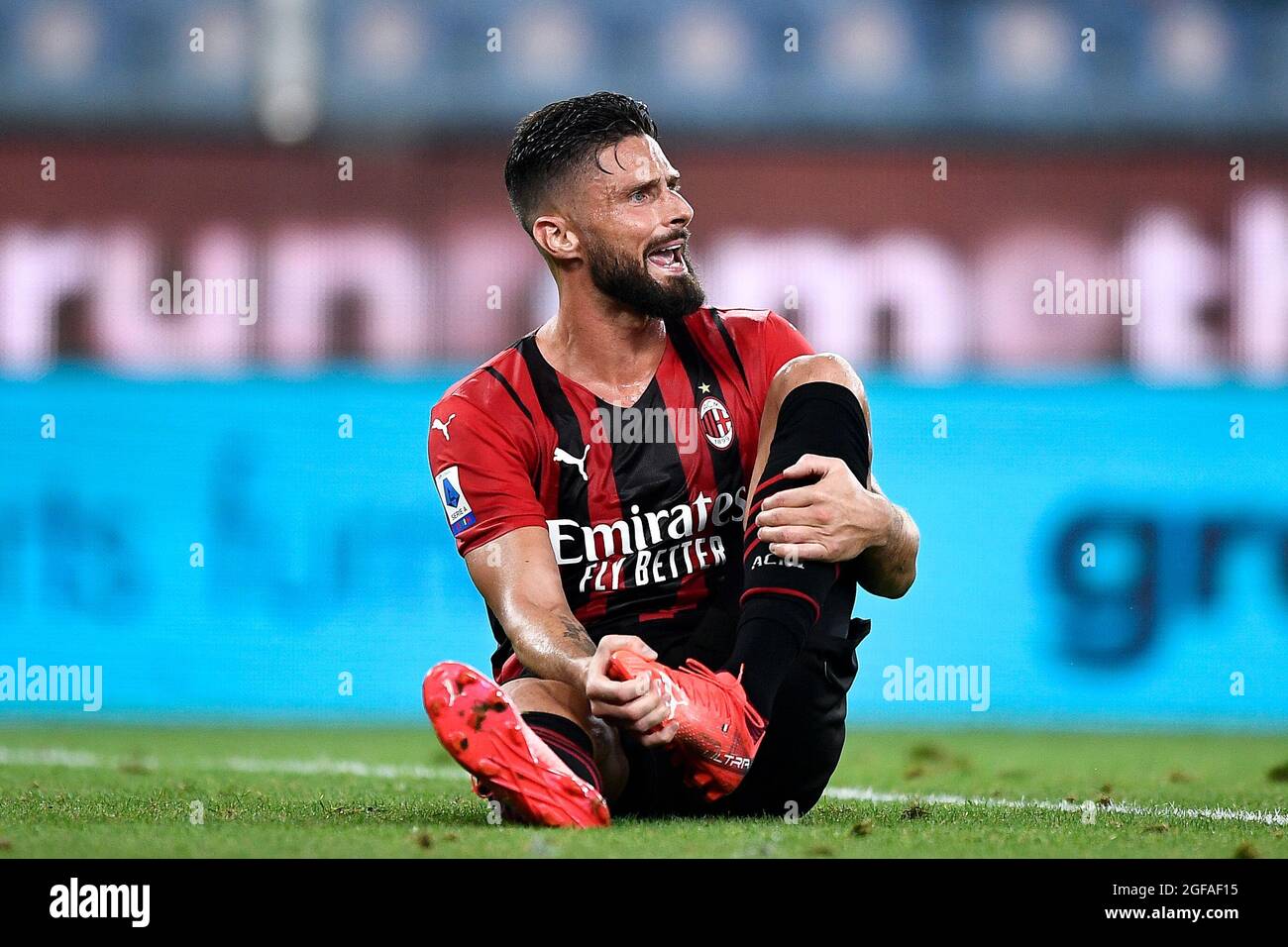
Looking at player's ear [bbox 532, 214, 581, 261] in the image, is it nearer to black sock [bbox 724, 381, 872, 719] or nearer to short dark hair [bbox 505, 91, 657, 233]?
short dark hair [bbox 505, 91, 657, 233]

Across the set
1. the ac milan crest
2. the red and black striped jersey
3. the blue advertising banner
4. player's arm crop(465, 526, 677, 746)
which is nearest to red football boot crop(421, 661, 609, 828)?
player's arm crop(465, 526, 677, 746)

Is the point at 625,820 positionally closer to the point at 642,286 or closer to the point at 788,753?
the point at 788,753

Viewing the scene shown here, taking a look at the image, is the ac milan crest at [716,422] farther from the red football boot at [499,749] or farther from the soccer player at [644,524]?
the red football boot at [499,749]

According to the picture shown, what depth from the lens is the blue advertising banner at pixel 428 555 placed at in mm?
7980

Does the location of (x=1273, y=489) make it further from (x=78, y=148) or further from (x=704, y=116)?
(x=78, y=148)

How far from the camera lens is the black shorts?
3.68 meters

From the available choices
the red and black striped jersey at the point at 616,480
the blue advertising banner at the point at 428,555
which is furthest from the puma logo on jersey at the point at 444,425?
the blue advertising banner at the point at 428,555

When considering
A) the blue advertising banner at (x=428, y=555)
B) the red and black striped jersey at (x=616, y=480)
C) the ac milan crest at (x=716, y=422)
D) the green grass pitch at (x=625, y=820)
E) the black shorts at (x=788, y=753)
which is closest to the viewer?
the green grass pitch at (x=625, y=820)

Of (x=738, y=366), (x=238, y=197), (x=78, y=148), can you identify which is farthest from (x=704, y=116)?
(x=738, y=366)

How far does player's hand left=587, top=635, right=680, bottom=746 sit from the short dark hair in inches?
57.0

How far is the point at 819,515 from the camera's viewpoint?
3.51 meters

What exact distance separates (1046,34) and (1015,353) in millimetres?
1793

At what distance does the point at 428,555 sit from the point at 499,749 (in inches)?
199
